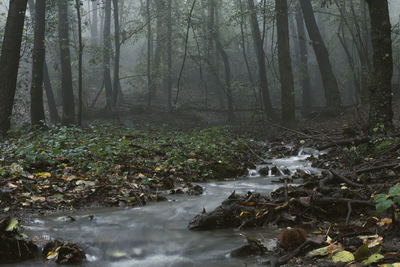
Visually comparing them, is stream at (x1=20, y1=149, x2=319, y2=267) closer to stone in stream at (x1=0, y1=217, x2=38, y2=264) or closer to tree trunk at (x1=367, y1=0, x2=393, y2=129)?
stone in stream at (x1=0, y1=217, x2=38, y2=264)

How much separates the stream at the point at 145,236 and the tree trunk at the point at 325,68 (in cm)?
1479

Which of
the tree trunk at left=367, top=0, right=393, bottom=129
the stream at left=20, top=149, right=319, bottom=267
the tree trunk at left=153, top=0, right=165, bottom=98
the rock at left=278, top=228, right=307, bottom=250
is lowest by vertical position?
the stream at left=20, top=149, right=319, bottom=267

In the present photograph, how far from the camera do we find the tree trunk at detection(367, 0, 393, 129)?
7730 mm

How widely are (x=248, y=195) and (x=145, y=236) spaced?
1.43 m

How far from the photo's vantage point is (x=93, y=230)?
Answer: 3586 mm

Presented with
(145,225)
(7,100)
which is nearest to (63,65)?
(7,100)

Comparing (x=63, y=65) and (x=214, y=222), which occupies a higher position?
(x=63, y=65)

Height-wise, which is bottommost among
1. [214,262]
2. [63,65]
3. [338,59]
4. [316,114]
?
[214,262]

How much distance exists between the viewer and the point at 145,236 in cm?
347

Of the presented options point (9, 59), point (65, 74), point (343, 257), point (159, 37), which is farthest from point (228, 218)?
point (159, 37)

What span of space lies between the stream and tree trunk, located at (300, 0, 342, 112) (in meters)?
14.8

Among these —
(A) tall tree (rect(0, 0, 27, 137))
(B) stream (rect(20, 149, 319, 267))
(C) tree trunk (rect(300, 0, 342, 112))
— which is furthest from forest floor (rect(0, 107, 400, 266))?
(C) tree trunk (rect(300, 0, 342, 112))

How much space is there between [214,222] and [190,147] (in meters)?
6.01

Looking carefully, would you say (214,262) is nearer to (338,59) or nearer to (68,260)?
(68,260)
